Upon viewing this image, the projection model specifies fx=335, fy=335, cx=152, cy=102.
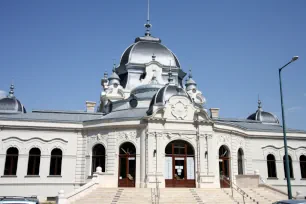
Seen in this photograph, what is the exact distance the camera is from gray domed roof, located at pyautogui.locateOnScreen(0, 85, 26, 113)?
3247cm

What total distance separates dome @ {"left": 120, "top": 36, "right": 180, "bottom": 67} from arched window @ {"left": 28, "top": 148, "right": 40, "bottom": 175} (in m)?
15.4

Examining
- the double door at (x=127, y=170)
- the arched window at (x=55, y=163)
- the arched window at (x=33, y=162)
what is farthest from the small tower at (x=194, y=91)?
the arched window at (x=33, y=162)

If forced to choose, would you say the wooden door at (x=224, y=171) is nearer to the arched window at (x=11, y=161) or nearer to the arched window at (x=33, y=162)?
the arched window at (x=33, y=162)

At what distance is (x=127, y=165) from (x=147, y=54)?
55.3 ft

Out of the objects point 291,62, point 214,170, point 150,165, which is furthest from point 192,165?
point 291,62

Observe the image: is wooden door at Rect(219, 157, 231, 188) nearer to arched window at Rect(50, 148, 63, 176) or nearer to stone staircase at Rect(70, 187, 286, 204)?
stone staircase at Rect(70, 187, 286, 204)

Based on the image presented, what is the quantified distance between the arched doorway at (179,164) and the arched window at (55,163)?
9.31 m

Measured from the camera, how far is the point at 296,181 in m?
32.8

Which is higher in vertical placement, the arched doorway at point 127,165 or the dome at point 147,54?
the dome at point 147,54

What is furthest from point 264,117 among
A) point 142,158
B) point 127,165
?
point 127,165

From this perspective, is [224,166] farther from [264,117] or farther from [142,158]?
[264,117]

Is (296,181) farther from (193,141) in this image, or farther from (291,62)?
(291,62)

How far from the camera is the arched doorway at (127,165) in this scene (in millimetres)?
26203

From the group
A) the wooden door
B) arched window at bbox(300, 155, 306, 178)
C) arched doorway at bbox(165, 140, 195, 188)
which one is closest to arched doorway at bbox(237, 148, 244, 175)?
the wooden door
